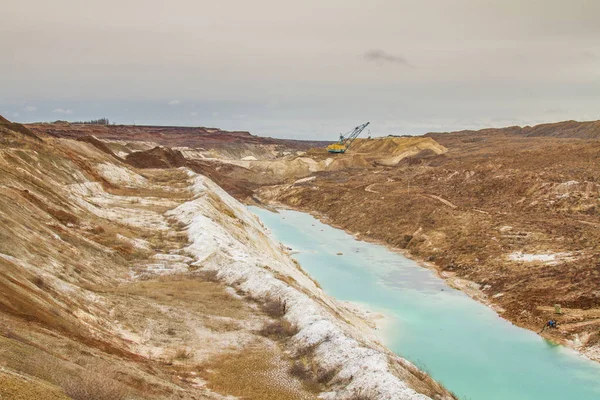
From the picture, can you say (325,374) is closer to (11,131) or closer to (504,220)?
(11,131)

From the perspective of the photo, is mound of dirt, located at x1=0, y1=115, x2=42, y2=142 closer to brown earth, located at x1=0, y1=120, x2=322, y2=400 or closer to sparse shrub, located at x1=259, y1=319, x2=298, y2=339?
brown earth, located at x1=0, y1=120, x2=322, y2=400

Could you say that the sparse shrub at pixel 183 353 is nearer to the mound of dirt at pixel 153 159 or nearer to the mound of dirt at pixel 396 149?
the mound of dirt at pixel 153 159

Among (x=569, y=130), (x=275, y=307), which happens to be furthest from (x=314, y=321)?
(x=569, y=130)

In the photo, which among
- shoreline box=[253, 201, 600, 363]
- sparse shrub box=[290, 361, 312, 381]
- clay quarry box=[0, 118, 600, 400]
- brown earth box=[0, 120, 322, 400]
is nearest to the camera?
brown earth box=[0, 120, 322, 400]

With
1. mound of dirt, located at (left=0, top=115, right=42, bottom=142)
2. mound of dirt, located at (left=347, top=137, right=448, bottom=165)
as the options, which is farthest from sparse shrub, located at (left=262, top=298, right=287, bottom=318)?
mound of dirt, located at (left=347, top=137, right=448, bottom=165)

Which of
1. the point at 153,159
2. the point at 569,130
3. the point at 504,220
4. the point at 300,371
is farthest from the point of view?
the point at 569,130

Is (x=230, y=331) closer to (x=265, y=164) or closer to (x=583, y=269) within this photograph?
(x=583, y=269)
